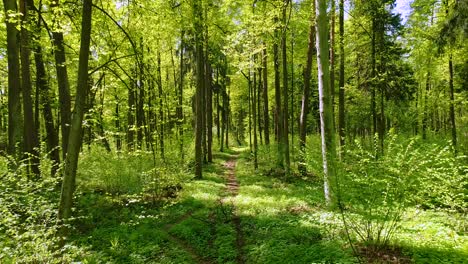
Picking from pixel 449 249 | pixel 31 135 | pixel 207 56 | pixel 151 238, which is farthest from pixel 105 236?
pixel 207 56

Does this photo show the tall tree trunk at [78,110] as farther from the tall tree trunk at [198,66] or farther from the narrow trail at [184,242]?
the tall tree trunk at [198,66]

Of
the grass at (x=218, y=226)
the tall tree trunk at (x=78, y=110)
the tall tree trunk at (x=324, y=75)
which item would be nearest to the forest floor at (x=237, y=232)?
the grass at (x=218, y=226)

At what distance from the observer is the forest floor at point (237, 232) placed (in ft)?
18.2

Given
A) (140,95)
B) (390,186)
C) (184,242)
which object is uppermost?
(140,95)

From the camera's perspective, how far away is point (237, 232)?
789 cm

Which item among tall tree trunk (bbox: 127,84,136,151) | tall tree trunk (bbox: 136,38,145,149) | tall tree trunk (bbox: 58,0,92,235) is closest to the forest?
tall tree trunk (bbox: 58,0,92,235)

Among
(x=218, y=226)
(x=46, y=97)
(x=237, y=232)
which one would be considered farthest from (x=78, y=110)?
(x=46, y=97)

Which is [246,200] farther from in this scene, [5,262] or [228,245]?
[5,262]

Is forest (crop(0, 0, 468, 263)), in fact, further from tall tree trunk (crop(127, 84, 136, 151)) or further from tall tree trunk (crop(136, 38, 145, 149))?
tall tree trunk (crop(127, 84, 136, 151))

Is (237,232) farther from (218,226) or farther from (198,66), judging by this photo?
(198,66)

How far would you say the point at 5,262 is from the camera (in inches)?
175

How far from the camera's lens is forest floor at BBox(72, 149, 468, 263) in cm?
555

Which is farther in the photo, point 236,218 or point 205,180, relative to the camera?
point 205,180

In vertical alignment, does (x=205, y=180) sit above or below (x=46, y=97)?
below
